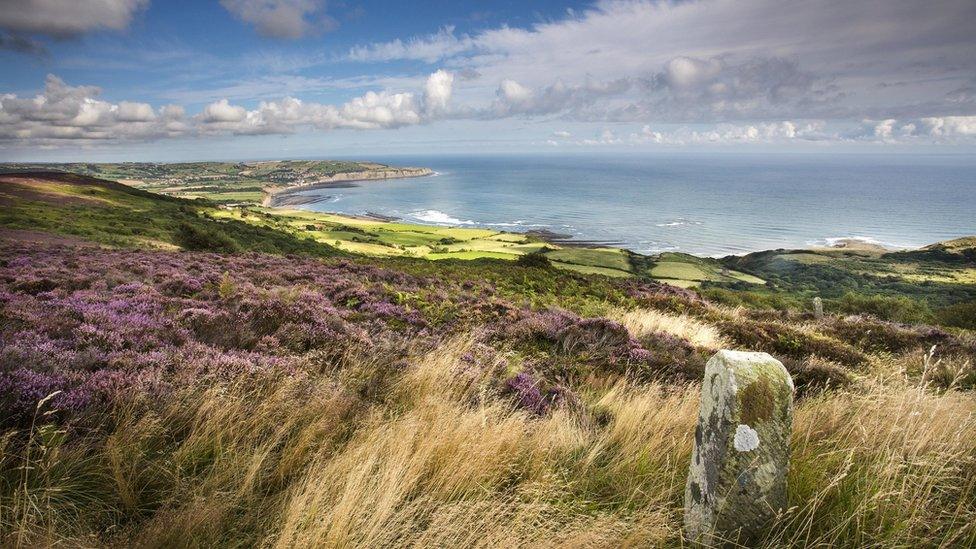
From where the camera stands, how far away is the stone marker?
2781 mm

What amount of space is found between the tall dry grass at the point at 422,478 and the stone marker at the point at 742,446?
22 cm

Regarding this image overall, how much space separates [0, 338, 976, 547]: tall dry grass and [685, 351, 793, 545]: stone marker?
0.71 feet

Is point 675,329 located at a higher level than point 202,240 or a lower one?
lower

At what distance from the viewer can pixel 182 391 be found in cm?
414

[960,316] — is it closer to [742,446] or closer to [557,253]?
[742,446]

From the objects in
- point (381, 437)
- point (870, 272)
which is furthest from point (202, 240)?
point (870, 272)

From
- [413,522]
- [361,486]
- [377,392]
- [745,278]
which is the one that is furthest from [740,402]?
[745,278]

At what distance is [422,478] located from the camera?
3.61 metres

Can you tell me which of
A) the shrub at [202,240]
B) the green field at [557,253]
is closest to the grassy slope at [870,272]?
the green field at [557,253]

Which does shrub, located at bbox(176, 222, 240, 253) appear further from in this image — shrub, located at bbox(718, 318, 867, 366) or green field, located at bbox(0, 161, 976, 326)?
shrub, located at bbox(718, 318, 867, 366)

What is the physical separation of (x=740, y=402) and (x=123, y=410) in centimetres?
470

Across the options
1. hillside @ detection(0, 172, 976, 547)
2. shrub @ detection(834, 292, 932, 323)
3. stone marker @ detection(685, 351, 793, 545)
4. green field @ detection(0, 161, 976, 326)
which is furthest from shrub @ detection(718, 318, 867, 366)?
shrub @ detection(834, 292, 932, 323)

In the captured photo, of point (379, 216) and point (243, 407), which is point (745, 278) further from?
point (379, 216)

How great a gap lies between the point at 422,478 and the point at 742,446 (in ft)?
7.73
